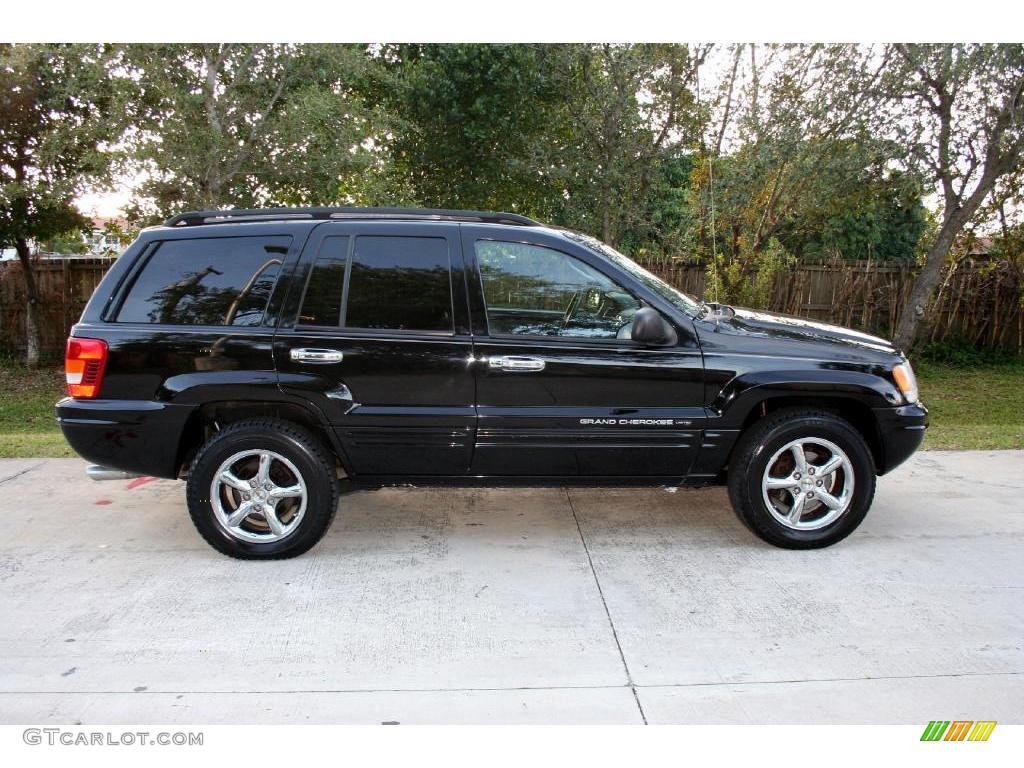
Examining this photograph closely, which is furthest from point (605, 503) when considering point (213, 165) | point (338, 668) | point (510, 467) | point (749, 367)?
point (213, 165)

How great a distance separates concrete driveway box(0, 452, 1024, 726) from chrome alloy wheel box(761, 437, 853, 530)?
0.73 feet

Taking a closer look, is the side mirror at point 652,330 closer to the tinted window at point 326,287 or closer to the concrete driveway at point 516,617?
the concrete driveway at point 516,617

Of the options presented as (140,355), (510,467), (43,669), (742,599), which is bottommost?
(43,669)

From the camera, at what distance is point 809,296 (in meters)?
13.9

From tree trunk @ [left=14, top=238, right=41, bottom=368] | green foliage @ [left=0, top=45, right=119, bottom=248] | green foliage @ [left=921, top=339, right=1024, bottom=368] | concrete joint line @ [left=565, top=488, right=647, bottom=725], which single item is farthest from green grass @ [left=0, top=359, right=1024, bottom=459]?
concrete joint line @ [left=565, top=488, right=647, bottom=725]

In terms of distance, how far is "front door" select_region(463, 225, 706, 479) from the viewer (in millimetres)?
4363

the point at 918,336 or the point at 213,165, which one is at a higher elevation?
the point at 213,165

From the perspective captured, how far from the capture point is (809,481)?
4.49 m

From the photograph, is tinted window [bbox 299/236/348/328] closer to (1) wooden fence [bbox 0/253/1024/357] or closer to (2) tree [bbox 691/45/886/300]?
(2) tree [bbox 691/45/886/300]

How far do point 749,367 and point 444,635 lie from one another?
217 cm

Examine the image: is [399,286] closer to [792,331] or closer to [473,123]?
[792,331]

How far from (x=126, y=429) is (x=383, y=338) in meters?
1.49

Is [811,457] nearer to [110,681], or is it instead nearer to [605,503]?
[605,503]

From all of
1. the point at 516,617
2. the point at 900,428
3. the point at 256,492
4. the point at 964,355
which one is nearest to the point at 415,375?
the point at 256,492
